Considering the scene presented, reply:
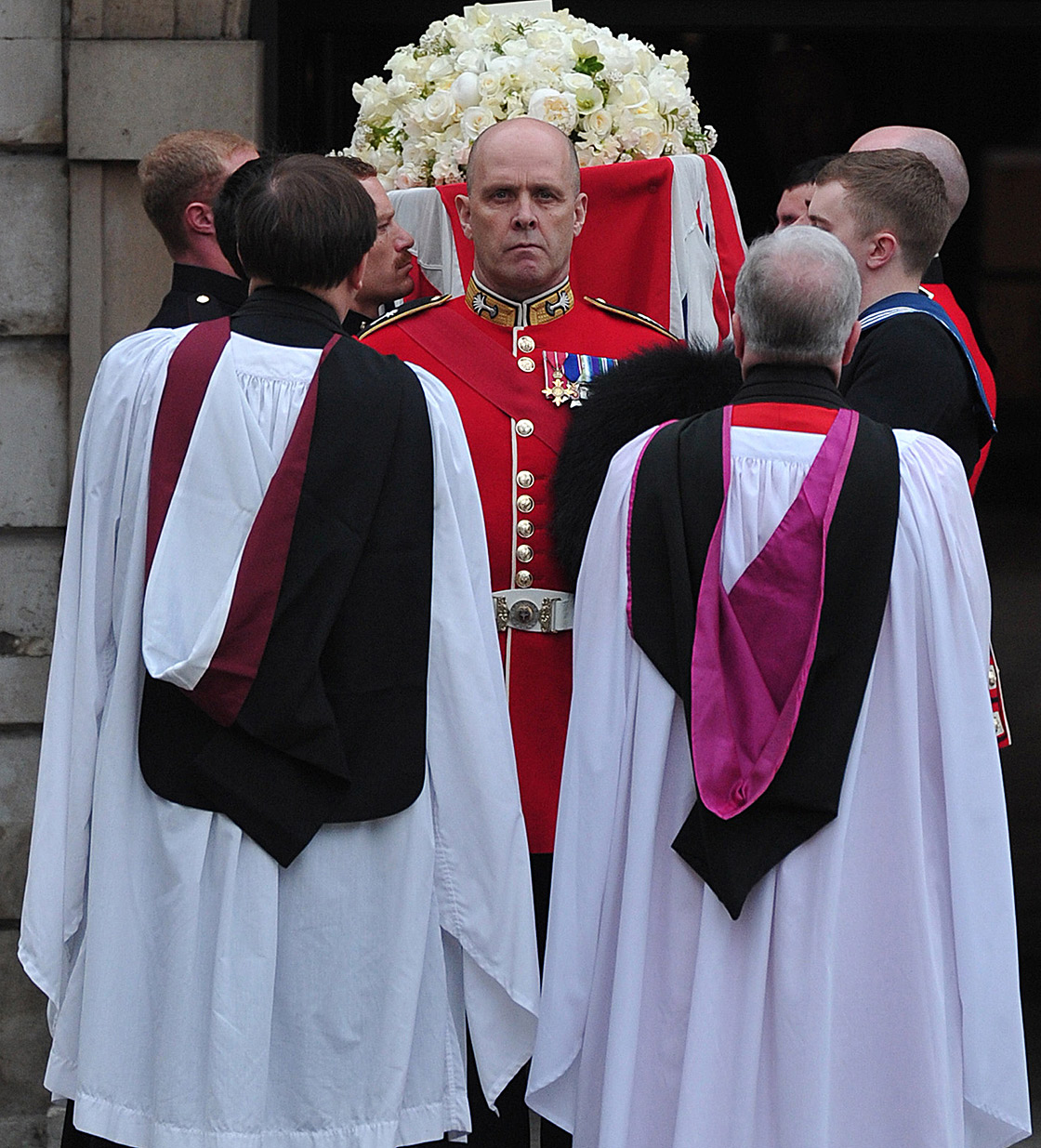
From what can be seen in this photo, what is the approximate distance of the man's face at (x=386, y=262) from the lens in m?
3.65

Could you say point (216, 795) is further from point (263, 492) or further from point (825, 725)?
point (825, 725)

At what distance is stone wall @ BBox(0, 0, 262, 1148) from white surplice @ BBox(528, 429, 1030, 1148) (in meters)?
2.10

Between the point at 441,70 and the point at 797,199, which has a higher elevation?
the point at 441,70

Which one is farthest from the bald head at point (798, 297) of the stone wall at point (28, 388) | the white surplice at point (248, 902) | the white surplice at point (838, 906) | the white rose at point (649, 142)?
the stone wall at point (28, 388)

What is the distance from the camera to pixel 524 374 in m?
3.37

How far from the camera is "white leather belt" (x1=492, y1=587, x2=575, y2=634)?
10.8 feet

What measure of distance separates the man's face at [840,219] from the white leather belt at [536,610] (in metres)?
0.86

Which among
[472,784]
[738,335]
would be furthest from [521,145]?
[472,784]

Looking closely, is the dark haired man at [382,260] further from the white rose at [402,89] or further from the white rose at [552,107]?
the white rose at [552,107]

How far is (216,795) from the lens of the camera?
263cm

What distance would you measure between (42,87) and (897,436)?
2.62 meters

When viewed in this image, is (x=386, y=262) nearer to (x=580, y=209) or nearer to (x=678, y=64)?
(x=580, y=209)

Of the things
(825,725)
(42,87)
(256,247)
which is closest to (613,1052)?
(825,725)

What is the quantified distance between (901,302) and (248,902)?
1.66m
